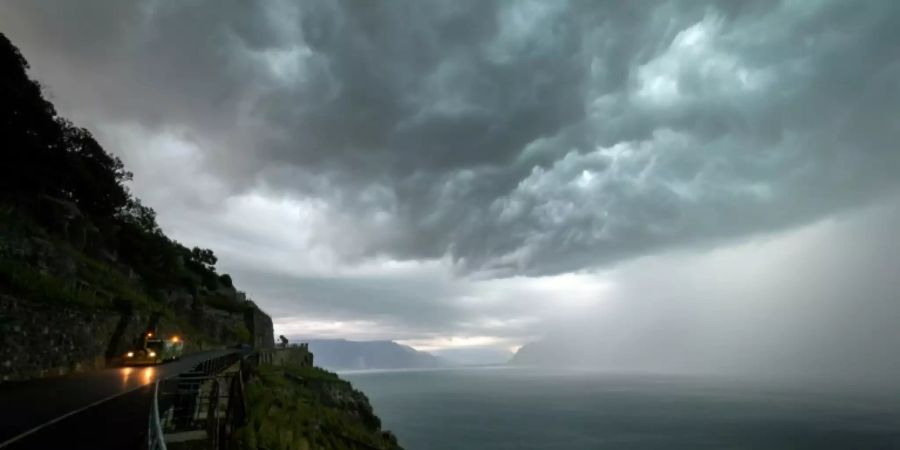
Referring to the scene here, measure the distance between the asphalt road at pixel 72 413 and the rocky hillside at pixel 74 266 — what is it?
2.12 m

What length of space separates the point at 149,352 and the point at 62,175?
86.5 ft

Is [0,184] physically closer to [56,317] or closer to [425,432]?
[56,317]

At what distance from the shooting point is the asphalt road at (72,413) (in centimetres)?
980

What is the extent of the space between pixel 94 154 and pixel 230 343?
27263 mm

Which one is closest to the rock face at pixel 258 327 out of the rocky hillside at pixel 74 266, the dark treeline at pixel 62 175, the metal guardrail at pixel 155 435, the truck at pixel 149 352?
the rocky hillside at pixel 74 266

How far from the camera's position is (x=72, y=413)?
12.3 meters

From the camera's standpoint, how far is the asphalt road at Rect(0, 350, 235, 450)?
9797mm

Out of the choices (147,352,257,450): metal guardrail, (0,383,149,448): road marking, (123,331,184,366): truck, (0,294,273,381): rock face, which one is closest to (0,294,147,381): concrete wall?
(0,294,273,381): rock face

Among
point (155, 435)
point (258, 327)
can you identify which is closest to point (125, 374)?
point (155, 435)

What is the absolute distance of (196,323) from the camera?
188 ft

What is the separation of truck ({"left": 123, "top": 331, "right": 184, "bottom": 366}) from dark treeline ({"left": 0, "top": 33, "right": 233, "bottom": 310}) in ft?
41.0

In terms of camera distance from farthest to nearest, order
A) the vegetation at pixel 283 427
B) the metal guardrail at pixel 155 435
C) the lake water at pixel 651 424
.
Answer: the lake water at pixel 651 424
the vegetation at pixel 283 427
the metal guardrail at pixel 155 435

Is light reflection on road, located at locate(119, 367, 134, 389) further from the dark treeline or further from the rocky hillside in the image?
the dark treeline

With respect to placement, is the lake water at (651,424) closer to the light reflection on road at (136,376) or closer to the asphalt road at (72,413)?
the light reflection on road at (136,376)
